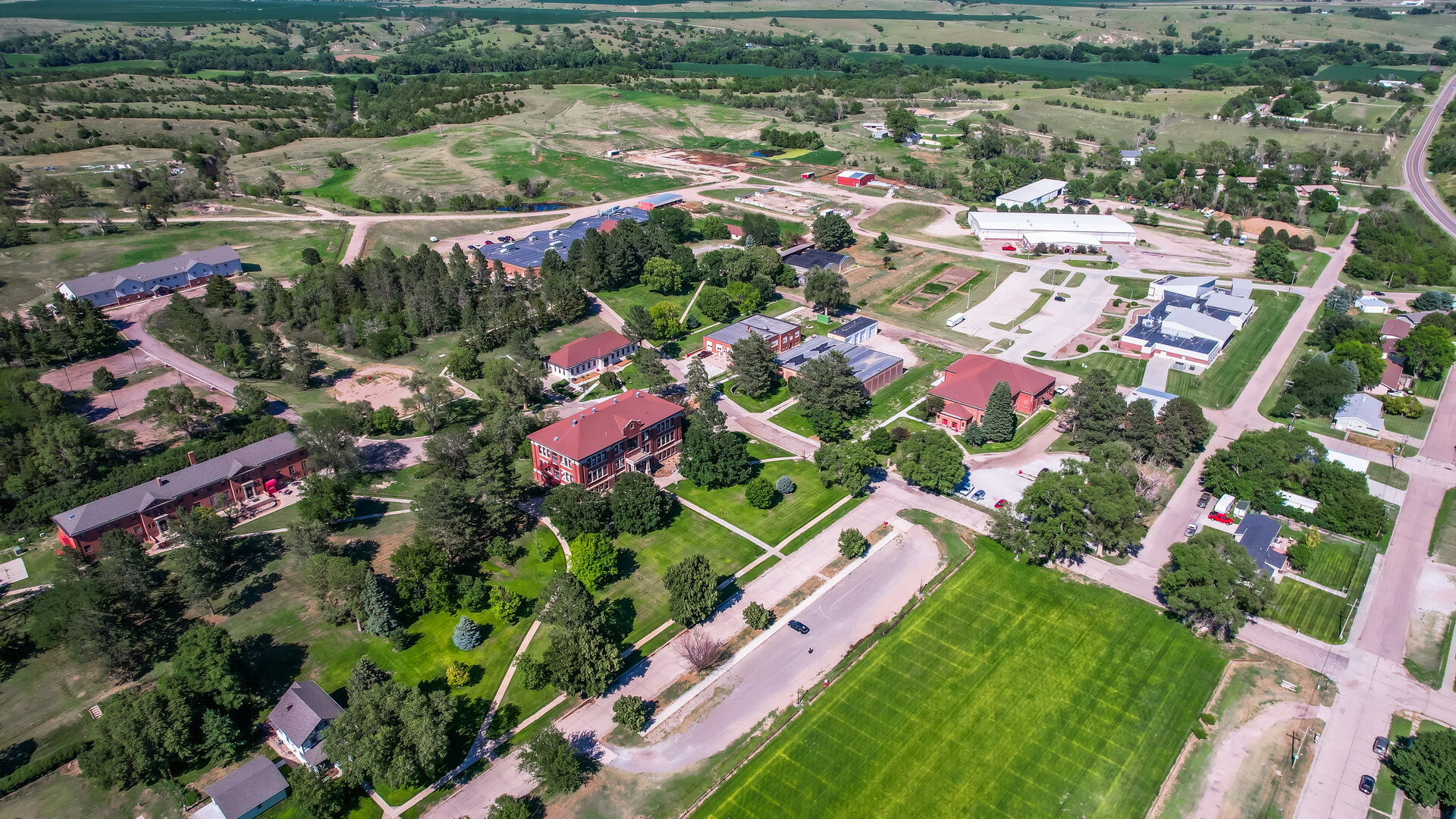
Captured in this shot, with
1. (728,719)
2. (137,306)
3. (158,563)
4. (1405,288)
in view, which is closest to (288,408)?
(158,563)

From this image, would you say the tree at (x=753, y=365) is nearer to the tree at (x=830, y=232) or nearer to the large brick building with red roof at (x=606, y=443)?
the large brick building with red roof at (x=606, y=443)

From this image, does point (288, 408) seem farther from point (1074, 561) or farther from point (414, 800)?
point (1074, 561)

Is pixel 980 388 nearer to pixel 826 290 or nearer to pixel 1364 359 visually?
pixel 826 290

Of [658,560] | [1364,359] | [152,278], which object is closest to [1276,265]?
[1364,359]

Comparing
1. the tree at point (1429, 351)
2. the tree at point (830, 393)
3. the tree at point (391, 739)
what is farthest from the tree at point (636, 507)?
the tree at point (1429, 351)

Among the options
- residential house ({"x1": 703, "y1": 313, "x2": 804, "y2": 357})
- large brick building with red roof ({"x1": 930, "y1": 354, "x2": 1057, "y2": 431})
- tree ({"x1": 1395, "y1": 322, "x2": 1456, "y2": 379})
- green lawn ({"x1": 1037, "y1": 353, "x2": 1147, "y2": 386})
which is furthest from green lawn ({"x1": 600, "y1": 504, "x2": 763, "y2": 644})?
tree ({"x1": 1395, "y1": 322, "x2": 1456, "y2": 379})

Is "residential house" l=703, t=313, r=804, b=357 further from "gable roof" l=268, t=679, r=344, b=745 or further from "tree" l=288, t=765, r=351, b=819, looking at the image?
"tree" l=288, t=765, r=351, b=819
